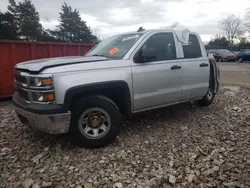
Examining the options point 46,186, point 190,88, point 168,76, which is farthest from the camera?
point 190,88

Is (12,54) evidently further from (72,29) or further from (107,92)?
(72,29)

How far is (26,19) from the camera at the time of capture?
38719mm

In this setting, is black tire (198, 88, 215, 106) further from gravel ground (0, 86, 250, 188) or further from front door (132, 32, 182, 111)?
front door (132, 32, 182, 111)

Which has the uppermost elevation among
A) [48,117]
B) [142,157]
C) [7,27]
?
[7,27]

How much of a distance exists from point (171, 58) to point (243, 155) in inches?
78.9

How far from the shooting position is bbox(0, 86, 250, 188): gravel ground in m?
2.93

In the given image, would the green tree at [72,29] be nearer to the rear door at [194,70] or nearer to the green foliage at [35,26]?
the green foliage at [35,26]

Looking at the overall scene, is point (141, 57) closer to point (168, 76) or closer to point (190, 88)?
point (168, 76)

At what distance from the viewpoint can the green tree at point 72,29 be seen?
44.0 m

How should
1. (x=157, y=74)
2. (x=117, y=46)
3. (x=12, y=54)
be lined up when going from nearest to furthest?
(x=157, y=74)
(x=117, y=46)
(x=12, y=54)

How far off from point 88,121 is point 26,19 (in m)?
40.3

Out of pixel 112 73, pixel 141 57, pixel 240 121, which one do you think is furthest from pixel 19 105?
pixel 240 121

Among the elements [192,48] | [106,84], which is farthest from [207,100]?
A: [106,84]

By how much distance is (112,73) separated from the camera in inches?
→ 142
